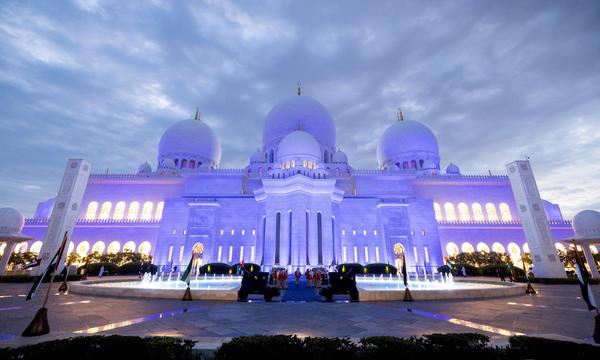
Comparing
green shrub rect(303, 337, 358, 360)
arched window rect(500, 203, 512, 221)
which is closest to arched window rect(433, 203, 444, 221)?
arched window rect(500, 203, 512, 221)

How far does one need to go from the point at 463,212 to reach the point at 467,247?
18.5ft

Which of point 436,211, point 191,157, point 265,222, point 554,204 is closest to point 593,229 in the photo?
point 436,211

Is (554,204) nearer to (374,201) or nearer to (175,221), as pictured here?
(374,201)

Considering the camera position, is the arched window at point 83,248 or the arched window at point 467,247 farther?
the arched window at point 467,247

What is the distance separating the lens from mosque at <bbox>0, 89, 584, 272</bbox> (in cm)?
2936

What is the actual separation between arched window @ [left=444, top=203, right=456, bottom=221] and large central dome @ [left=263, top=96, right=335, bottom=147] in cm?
1963

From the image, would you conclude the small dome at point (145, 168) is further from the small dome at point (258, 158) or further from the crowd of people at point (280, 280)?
the crowd of people at point (280, 280)

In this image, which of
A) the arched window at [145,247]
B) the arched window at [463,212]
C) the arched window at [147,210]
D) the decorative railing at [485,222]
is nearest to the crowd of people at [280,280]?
the arched window at [145,247]

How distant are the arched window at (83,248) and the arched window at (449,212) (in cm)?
5081

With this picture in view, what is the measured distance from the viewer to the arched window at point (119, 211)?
126 feet

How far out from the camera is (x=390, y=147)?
46844 mm

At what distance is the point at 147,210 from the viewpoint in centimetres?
3894

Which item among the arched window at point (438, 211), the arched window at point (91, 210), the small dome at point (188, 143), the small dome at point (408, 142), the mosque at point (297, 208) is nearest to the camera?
the mosque at point (297, 208)

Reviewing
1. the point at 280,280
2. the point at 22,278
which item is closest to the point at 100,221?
the point at 22,278
